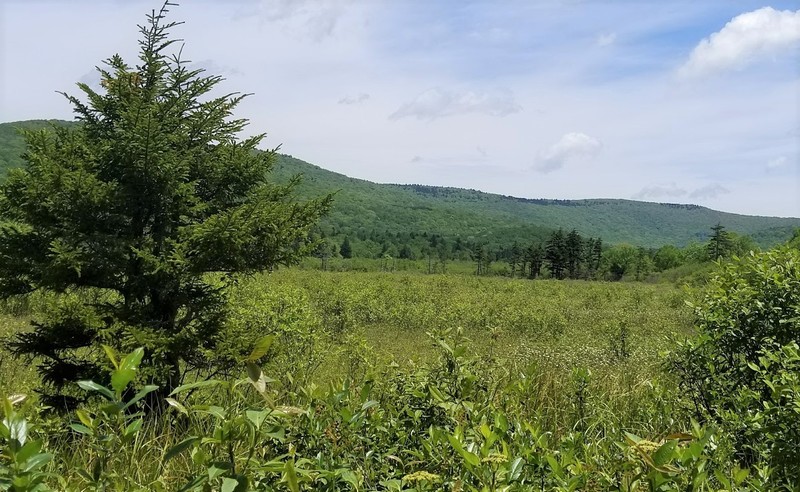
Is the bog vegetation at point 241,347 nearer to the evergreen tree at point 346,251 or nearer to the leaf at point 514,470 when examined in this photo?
the leaf at point 514,470

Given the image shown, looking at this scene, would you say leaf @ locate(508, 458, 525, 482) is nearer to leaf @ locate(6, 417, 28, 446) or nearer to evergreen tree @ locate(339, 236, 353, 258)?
leaf @ locate(6, 417, 28, 446)

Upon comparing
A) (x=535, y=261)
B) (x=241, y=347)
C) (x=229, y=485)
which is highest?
(x=229, y=485)

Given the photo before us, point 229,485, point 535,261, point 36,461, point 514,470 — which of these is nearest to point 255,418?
point 229,485

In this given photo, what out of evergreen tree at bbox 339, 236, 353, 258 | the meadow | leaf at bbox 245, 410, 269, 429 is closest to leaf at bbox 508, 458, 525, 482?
the meadow

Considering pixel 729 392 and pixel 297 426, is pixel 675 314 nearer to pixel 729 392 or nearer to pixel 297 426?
pixel 729 392

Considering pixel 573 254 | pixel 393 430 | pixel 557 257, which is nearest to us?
pixel 393 430

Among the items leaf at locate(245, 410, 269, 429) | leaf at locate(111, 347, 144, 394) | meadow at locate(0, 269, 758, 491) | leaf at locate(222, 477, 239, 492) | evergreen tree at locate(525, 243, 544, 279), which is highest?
leaf at locate(111, 347, 144, 394)

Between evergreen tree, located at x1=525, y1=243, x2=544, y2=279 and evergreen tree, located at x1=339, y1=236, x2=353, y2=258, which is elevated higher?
evergreen tree, located at x1=525, y1=243, x2=544, y2=279

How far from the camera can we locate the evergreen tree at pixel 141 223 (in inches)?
185

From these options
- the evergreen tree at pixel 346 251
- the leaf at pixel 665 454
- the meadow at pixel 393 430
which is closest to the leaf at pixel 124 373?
the meadow at pixel 393 430

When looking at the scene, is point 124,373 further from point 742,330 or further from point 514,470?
point 742,330

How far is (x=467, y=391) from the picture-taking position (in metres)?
2.46

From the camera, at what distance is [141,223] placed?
522 cm

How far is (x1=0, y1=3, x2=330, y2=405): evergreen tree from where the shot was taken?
470 centimetres
